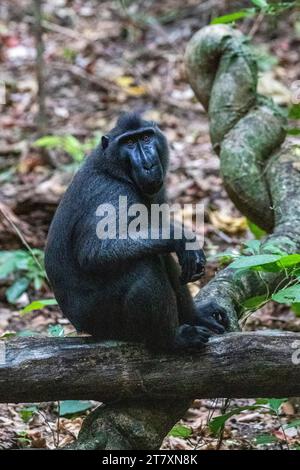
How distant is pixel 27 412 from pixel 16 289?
2433 mm

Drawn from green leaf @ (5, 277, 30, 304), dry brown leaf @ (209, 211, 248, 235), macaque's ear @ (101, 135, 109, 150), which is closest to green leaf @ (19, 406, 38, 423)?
macaque's ear @ (101, 135, 109, 150)

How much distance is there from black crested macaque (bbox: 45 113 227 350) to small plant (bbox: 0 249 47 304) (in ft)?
8.07

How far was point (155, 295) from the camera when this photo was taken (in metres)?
4.27

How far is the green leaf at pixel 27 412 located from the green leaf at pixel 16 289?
6.75 ft

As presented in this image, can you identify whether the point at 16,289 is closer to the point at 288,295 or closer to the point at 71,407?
the point at 71,407

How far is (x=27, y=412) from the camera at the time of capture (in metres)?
5.12

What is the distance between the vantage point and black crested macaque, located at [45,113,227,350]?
4.30 metres

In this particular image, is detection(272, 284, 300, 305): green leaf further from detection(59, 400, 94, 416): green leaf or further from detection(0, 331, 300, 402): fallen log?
detection(59, 400, 94, 416): green leaf
